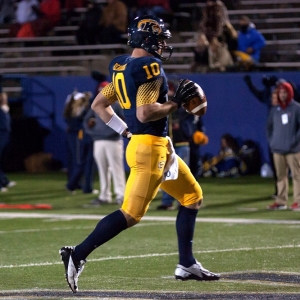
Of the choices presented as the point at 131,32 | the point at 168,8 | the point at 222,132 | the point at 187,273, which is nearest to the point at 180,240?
the point at 187,273

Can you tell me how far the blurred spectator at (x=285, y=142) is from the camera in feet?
44.7

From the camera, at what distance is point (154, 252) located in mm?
9203

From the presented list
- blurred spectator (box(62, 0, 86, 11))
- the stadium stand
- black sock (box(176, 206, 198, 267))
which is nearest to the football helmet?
black sock (box(176, 206, 198, 267))

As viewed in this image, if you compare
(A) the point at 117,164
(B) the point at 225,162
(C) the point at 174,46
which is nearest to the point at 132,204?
(A) the point at 117,164

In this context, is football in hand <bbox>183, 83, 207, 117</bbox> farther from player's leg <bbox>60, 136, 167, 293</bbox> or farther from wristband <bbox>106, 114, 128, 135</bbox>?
wristband <bbox>106, 114, 128, 135</bbox>

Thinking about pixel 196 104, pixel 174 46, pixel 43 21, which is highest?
pixel 196 104

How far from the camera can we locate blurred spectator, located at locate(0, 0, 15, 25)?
87.4 feet

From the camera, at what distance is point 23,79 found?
941 inches

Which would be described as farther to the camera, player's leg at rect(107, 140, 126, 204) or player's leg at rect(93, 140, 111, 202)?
player's leg at rect(93, 140, 111, 202)

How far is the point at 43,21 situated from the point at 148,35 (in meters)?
18.8

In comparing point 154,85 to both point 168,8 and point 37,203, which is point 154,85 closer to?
point 37,203

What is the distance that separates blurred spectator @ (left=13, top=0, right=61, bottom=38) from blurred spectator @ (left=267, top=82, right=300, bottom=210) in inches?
504

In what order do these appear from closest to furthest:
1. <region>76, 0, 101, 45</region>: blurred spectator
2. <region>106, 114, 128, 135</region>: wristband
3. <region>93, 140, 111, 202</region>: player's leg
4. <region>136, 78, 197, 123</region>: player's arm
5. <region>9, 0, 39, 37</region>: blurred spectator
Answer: <region>136, 78, 197, 123</region>: player's arm → <region>106, 114, 128, 135</region>: wristband → <region>93, 140, 111, 202</region>: player's leg → <region>76, 0, 101, 45</region>: blurred spectator → <region>9, 0, 39, 37</region>: blurred spectator

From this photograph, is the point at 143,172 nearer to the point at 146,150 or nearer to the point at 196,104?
the point at 146,150
